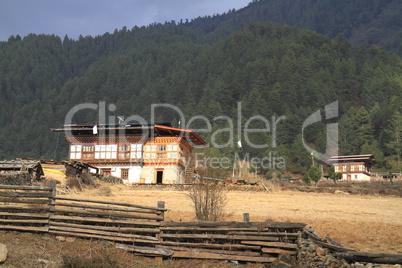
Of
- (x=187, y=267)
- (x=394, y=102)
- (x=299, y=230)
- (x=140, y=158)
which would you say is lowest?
(x=187, y=267)

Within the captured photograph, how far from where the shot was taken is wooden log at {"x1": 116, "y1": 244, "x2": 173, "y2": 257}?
59.2 ft

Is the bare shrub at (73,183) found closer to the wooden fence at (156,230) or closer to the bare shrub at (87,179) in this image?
the bare shrub at (87,179)

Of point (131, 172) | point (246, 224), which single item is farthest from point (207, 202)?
point (131, 172)

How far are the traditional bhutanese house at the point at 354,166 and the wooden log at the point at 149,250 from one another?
8195cm

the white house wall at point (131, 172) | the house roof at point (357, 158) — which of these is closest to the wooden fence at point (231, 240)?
the white house wall at point (131, 172)

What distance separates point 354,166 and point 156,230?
8566 centimetres

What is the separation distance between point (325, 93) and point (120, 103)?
82.6 meters

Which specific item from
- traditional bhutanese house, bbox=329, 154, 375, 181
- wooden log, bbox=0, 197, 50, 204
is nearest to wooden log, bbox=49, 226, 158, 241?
wooden log, bbox=0, 197, 50, 204

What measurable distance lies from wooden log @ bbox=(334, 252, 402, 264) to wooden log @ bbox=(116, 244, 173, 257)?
6368mm

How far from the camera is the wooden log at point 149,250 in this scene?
1805 centimetres

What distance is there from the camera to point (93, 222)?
62.5 feet

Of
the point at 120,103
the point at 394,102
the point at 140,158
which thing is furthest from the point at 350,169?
the point at 120,103

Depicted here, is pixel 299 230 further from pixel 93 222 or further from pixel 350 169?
pixel 350 169

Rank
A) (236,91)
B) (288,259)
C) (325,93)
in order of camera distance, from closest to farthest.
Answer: (288,259) → (325,93) → (236,91)
